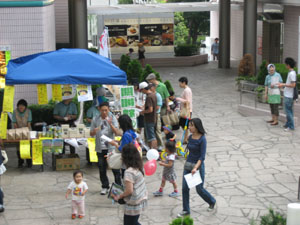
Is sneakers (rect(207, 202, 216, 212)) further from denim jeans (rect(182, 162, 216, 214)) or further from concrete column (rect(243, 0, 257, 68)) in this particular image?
concrete column (rect(243, 0, 257, 68))

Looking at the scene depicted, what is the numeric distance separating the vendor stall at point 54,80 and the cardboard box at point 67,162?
250mm

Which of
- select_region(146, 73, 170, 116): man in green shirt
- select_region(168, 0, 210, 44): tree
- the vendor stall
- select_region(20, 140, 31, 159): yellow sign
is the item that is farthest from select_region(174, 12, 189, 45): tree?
select_region(20, 140, 31, 159): yellow sign

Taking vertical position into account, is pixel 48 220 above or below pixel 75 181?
below

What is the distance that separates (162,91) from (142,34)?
19577 mm

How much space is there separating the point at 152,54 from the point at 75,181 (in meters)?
23.9

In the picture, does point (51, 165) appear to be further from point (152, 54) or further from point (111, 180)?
point (152, 54)

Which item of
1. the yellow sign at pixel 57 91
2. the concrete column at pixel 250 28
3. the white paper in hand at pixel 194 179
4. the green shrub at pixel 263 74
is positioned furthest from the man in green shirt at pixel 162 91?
the concrete column at pixel 250 28

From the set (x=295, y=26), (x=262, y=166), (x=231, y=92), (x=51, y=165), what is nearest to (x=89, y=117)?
(x=51, y=165)

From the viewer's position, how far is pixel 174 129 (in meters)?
16.4

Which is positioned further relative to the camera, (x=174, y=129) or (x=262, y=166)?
(x=174, y=129)

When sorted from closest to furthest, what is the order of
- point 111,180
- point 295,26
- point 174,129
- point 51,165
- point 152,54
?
point 111,180 < point 51,165 < point 174,129 < point 295,26 < point 152,54

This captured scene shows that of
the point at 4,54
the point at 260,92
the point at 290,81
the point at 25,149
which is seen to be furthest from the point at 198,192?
the point at 260,92

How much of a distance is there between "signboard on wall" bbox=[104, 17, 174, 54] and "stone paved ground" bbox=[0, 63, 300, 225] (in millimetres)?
16835

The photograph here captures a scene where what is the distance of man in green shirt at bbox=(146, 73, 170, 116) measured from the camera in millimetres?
14072
